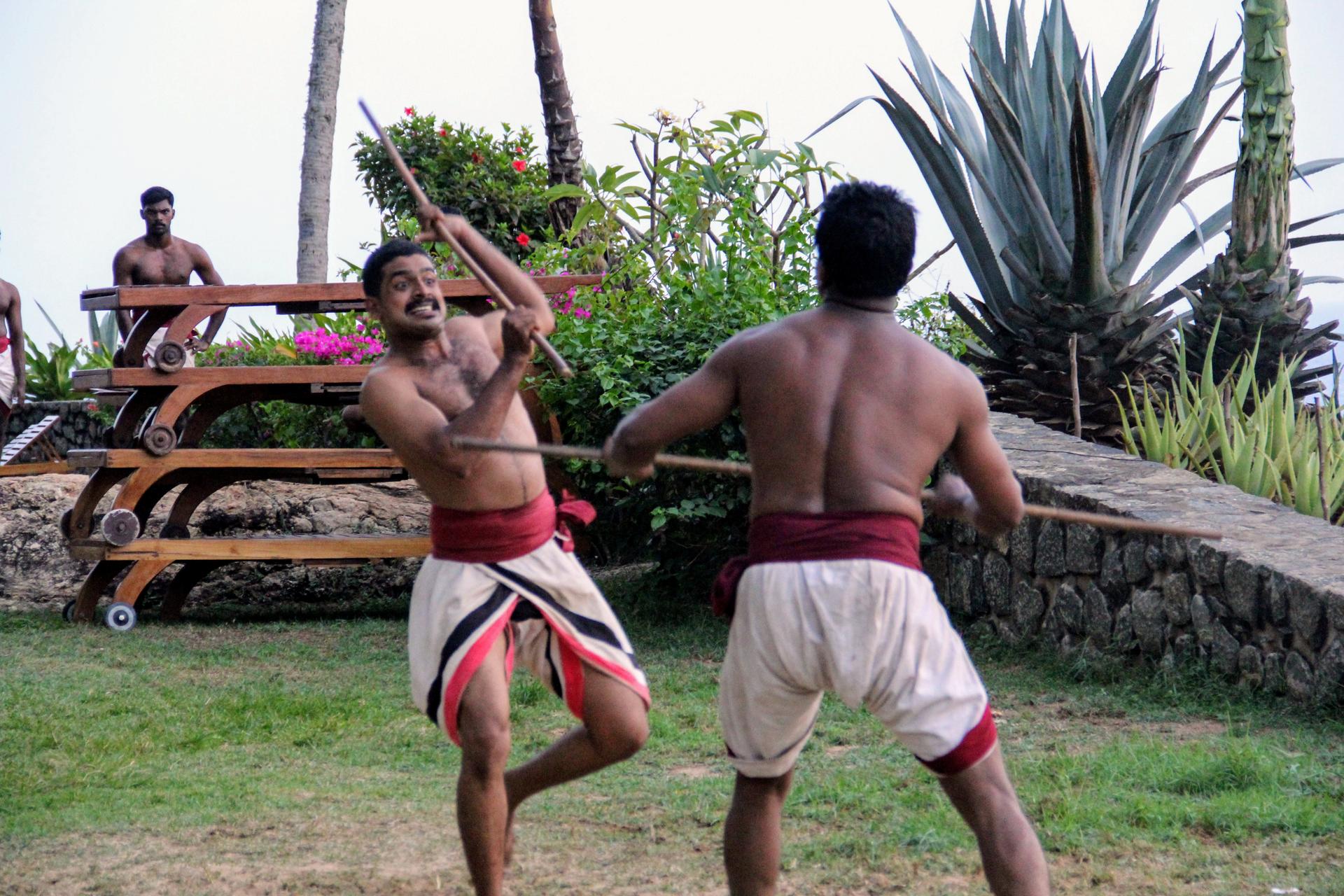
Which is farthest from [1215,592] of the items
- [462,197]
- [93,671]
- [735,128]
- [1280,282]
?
[462,197]

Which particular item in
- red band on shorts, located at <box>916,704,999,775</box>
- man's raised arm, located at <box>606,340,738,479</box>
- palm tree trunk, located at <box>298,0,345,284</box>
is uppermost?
palm tree trunk, located at <box>298,0,345,284</box>

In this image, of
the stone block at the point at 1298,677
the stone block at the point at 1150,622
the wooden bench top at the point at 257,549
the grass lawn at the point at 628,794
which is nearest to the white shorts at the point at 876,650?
the grass lawn at the point at 628,794

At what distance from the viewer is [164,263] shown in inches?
395

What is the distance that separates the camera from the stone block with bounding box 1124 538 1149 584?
6434 millimetres

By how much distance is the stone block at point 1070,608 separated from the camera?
679 centimetres

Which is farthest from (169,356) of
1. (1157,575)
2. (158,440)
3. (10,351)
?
(1157,575)

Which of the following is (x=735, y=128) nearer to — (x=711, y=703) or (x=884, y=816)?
(x=711, y=703)

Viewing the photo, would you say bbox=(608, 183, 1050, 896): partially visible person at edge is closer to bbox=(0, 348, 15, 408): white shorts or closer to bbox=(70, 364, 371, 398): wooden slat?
bbox=(70, 364, 371, 398): wooden slat

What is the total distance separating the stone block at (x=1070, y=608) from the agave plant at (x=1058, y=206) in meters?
1.80

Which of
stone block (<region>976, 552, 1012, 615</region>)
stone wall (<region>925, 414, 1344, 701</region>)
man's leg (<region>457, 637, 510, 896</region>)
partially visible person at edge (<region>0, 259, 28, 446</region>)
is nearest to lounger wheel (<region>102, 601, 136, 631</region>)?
partially visible person at edge (<region>0, 259, 28, 446</region>)

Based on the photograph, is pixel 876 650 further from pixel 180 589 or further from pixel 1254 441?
pixel 180 589

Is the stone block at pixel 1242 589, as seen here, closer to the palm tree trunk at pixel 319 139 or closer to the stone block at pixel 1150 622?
the stone block at pixel 1150 622

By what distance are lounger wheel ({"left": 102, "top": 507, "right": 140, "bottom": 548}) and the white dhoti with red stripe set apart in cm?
495

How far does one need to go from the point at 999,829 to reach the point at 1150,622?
376 cm
